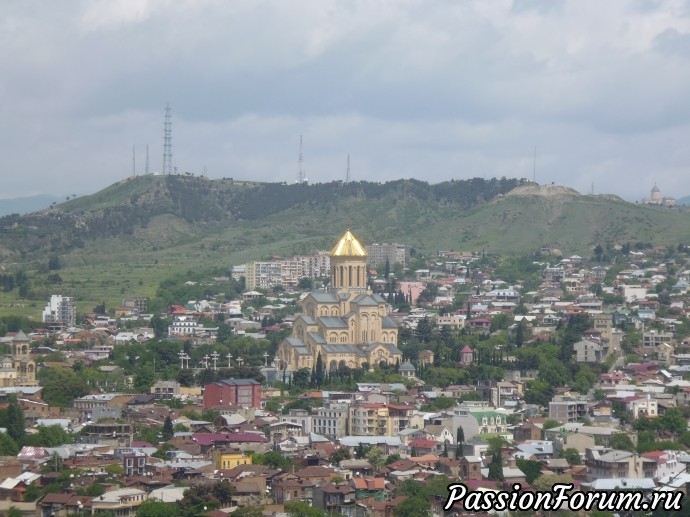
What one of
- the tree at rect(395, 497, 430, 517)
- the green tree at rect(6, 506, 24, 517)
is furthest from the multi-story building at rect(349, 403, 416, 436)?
the green tree at rect(6, 506, 24, 517)

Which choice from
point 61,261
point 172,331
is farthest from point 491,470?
point 61,261

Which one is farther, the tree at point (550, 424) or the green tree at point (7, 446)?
the tree at point (550, 424)

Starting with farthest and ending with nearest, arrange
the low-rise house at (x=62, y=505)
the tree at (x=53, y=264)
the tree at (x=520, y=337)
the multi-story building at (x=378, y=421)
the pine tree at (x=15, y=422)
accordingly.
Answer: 1. the tree at (x=53, y=264)
2. the tree at (x=520, y=337)
3. the multi-story building at (x=378, y=421)
4. the pine tree at (x=15, y=422)
5. the low-rise house at (x=62, y=505)

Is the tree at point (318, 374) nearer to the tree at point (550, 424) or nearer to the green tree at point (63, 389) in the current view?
the green tree at point (63, 389)

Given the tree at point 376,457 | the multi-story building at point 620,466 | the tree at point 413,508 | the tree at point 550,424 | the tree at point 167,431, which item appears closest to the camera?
the tree at point 413,508

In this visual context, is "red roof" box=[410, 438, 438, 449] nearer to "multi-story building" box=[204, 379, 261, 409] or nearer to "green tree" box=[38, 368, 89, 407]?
"multi-story building" box=[204, 379, 261, 409]

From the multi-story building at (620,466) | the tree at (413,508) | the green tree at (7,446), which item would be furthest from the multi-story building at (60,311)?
the tree at (413,508)

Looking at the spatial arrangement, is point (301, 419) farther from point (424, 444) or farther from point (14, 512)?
point (14, 512)
